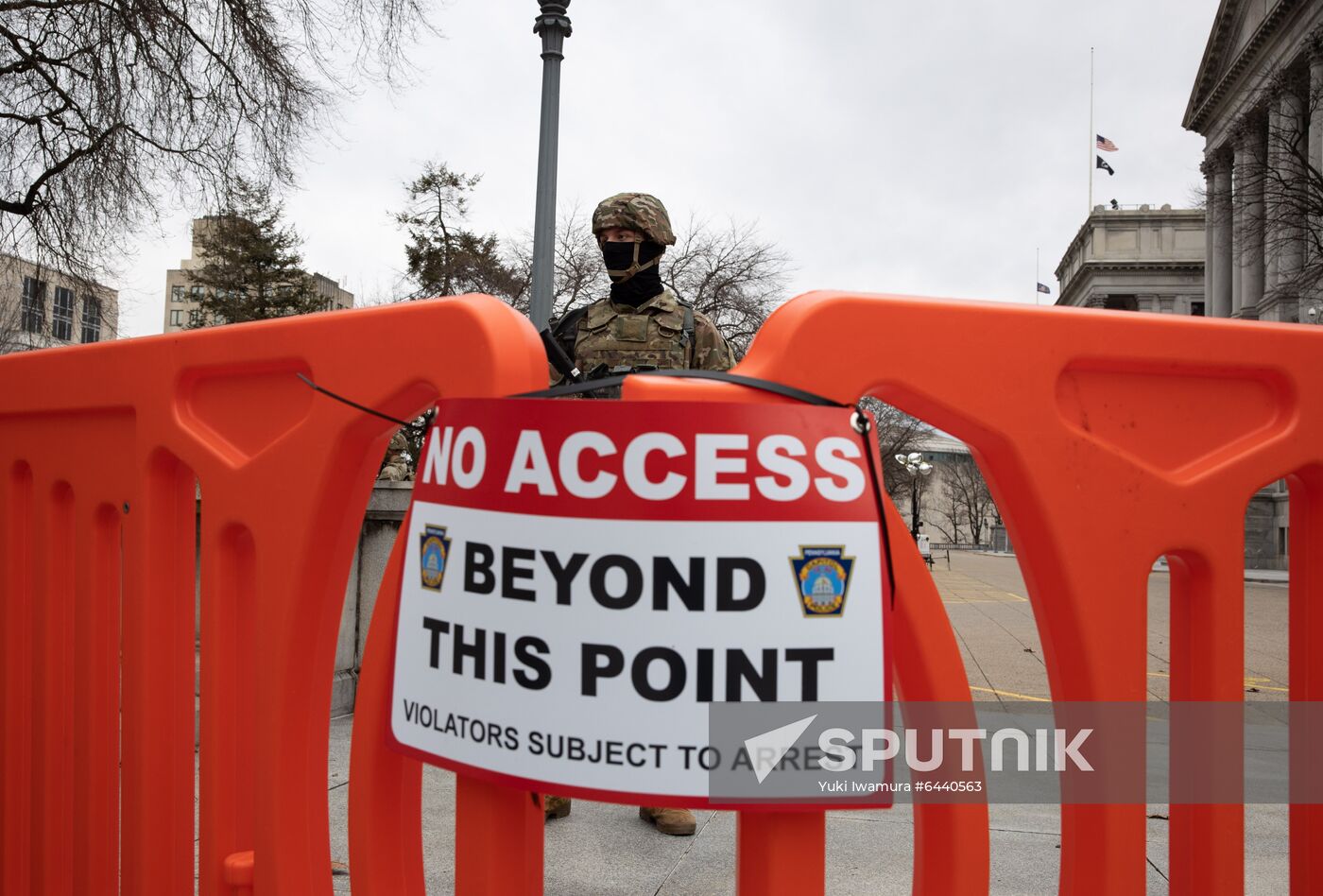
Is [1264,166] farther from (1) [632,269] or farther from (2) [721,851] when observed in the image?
(2) [721,851]

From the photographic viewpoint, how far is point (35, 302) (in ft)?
40.0

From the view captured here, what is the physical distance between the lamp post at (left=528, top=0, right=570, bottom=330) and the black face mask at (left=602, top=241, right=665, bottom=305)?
13.0 ft

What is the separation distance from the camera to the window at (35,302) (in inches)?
476

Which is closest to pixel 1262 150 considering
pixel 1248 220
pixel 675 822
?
pixel 1248 220

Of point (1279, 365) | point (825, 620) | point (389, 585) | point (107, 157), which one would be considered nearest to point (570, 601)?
point (825, 620)

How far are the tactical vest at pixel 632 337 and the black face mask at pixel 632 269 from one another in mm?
70

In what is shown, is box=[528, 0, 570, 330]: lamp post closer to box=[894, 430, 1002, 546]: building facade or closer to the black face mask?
the black face mask

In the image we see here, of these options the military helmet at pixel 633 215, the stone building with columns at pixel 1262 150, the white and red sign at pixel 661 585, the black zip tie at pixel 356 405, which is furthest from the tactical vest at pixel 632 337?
the stone building with columns at pixel 1262 150

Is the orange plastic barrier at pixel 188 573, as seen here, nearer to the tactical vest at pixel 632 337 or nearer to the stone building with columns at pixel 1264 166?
the tactical vest at pixel 632 337

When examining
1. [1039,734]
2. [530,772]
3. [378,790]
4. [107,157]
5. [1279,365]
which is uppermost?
[107,157]

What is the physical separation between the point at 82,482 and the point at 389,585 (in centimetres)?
122

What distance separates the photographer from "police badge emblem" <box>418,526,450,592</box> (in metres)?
1.56

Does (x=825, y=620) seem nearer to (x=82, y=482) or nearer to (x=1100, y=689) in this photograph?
(x=1100, y=689)

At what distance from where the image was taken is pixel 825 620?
1399 millimetres
